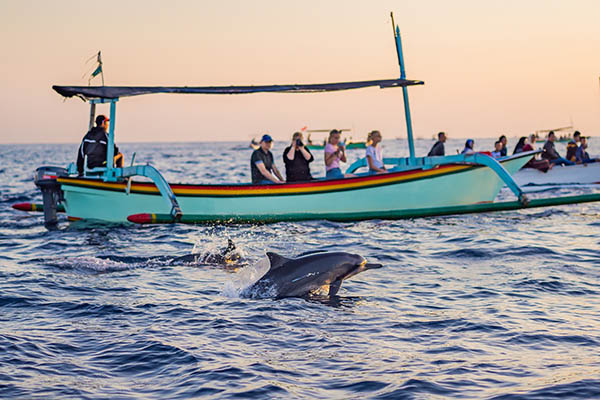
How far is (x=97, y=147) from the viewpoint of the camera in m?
16.3

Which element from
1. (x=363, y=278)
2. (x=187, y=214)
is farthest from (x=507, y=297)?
(x=187, y=214)

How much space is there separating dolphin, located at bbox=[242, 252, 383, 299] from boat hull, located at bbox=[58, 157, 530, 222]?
7005 mm

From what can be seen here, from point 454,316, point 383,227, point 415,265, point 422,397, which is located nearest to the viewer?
point 422,397

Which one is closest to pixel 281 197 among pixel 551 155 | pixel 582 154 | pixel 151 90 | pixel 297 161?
pixel 297 161

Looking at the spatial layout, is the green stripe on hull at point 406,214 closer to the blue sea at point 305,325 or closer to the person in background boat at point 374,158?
the person in background boat at point 374,158

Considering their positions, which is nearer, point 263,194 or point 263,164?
point 263,194

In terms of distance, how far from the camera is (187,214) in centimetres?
1573

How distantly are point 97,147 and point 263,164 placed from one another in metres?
3.84

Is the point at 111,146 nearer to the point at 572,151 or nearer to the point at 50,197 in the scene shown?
the point at 50,197

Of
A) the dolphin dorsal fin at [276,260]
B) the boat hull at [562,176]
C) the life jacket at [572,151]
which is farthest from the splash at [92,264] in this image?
the life jacket at [572,151]

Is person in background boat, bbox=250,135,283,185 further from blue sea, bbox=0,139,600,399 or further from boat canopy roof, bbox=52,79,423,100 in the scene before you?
blue sea, bbox=0,139,600,399

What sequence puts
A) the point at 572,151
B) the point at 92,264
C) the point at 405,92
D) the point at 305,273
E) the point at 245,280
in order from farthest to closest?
the point at 572,151
the point at 405,92
the point at 92,264
the point at 245,280
the point at 305,273

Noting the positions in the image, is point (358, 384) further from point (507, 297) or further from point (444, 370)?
point (507, 297)

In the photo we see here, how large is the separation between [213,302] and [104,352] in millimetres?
2100
